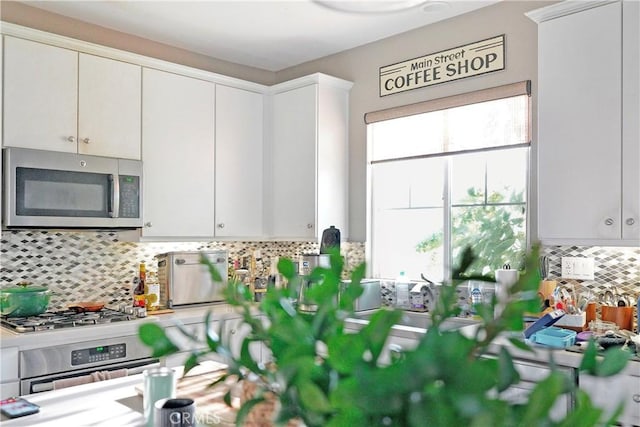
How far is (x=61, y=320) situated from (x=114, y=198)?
28.1 inches

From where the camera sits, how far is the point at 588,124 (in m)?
2.49

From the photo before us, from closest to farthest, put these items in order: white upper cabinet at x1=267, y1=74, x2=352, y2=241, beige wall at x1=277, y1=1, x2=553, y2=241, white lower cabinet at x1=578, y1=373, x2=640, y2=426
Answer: white lower cabinet at x1=578, y1=373, x2=640, y2=426, beige wall at x1=277, y1=1, x2=553, y2=241, white upper cabinet at x1=267, y1=74, x2=352, y2=241

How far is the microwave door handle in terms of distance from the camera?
3.13 meters

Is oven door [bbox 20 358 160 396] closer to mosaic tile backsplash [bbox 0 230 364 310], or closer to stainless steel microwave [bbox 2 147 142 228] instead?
mosaic tile backsplash [bbox 0 230 364 310]

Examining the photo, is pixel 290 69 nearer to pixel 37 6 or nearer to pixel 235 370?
pixel 37 6

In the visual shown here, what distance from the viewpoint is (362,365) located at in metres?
0.46

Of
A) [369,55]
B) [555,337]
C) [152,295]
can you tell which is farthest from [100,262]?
[555,337]

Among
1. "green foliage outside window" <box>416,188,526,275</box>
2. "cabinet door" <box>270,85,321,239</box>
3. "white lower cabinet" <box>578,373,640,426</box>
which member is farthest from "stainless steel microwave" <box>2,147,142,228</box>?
"white lower cabinet" <box>578,373,640,426</box>

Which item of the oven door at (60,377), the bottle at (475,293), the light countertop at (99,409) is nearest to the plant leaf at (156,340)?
the light countertop at (99,409)

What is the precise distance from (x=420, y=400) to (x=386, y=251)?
3.34 meters

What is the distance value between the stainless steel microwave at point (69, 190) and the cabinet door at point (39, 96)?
83 mm

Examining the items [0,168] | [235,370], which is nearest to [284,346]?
[235,370]

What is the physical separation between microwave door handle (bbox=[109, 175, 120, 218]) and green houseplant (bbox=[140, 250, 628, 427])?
260 cm

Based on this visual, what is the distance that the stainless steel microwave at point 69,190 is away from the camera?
2.80 metres
